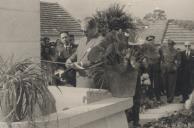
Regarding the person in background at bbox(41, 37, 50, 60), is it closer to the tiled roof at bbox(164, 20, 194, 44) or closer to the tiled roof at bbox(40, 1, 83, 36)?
the tiled roof at bbox(40, 1, 83, 36)

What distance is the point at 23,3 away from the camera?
336 cm

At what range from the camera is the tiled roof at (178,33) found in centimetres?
1162

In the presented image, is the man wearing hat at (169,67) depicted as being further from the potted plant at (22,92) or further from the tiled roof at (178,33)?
the potted plant at (22,92)

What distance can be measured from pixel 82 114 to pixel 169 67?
25.6ft

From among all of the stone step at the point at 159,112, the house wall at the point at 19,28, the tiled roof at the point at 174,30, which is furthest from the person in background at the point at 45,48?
the house wall at the point at 19,28

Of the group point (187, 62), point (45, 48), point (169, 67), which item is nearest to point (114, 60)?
point (45, 48)

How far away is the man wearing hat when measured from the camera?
10430 mm

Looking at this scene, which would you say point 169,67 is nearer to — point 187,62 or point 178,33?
point 187,62

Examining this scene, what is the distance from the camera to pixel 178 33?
11.8 m

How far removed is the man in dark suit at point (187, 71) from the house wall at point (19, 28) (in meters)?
7.58

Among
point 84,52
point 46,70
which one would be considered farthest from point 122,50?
point 46,70

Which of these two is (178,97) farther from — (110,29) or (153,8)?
(110,29)

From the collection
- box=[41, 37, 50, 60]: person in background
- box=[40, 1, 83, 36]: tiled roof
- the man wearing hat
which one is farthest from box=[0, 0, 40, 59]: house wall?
the man wearing hat

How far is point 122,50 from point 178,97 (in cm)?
756
